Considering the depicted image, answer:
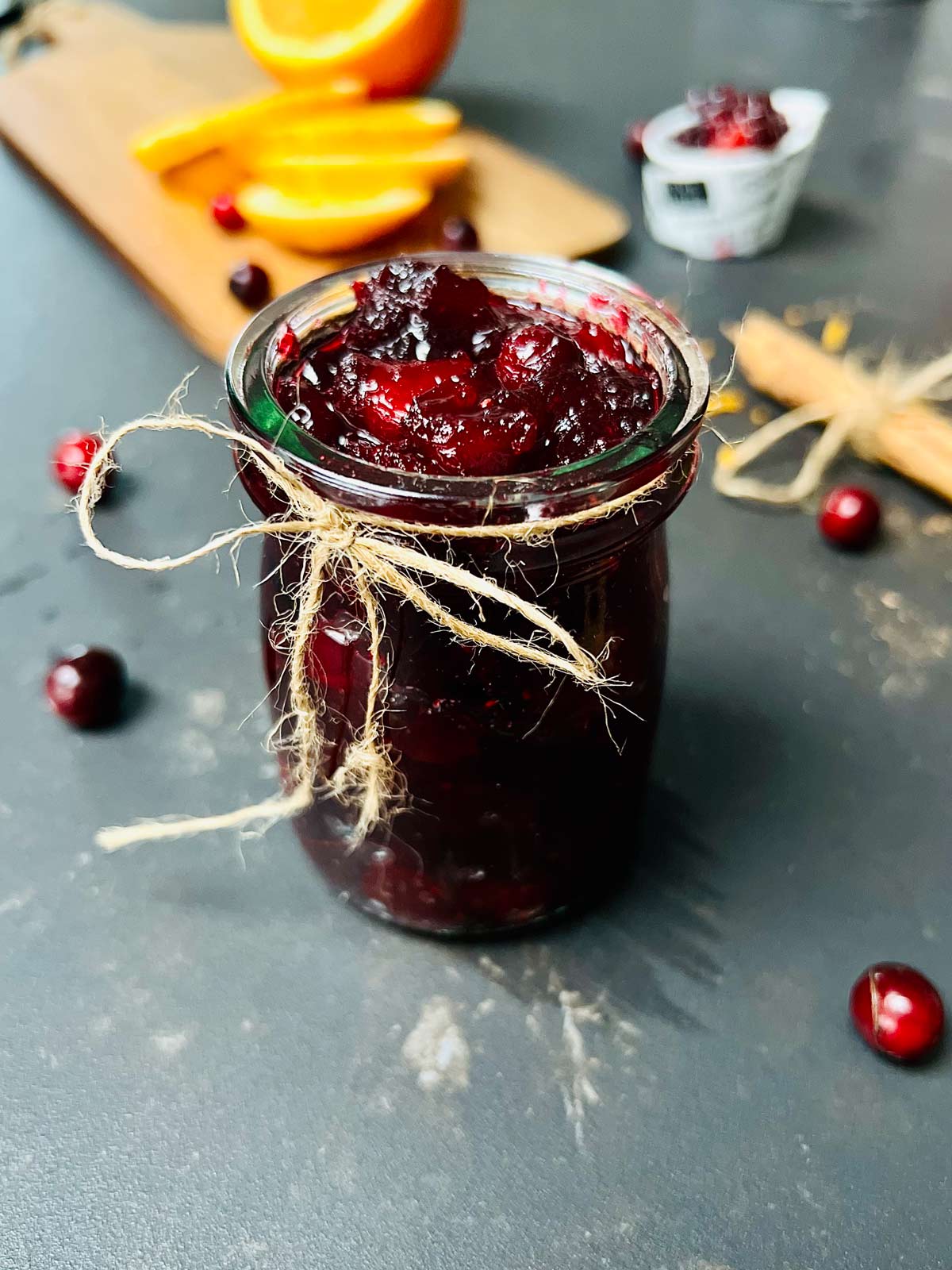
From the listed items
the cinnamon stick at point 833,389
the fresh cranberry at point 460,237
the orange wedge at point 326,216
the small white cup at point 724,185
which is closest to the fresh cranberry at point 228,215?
the orange wedge at point 326,216

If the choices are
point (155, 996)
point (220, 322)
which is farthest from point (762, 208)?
point (155, 996)

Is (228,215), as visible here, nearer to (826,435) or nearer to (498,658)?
(826,435)

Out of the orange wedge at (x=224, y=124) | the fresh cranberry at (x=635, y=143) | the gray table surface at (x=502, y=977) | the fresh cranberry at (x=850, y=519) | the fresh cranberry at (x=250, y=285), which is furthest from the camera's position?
the fresh cranberry at (x=635, y=143)

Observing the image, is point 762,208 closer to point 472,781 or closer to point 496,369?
point 496,369

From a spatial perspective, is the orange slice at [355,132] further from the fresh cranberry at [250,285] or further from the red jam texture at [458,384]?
the red jam texture at [458,384]

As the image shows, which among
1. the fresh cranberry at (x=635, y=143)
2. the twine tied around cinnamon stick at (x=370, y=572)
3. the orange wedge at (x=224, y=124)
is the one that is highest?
the twine tied around cinnamon stick at (x=370, y=572)
